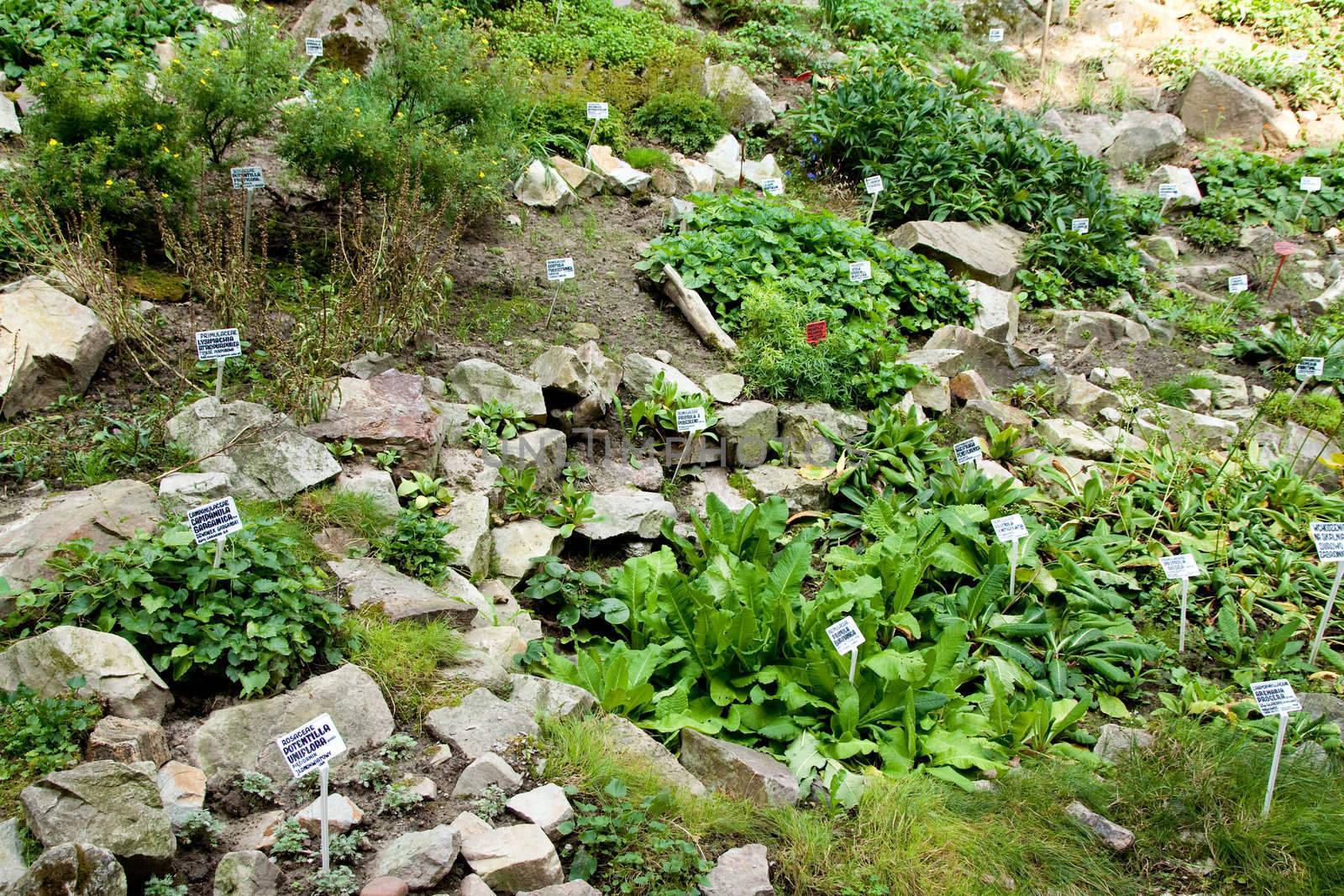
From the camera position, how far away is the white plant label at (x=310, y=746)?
283 centimetres

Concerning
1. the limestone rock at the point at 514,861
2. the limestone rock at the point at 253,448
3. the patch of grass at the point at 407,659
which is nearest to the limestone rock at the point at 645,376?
the limestone rock at the point at 253,448

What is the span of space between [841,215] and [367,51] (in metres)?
4.71

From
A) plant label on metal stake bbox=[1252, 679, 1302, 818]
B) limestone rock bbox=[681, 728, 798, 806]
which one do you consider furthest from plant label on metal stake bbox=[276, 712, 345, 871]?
plant label on metal stake bbox=[1252, 679, 1302, 818]

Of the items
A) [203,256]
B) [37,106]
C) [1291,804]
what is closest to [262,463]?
[203,256]

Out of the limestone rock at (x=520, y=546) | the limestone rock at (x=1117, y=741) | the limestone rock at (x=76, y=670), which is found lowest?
the limestone rock at (x=1117, y=741)

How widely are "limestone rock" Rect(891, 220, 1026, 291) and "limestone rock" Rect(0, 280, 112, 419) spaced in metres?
6.47

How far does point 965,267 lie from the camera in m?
8.38

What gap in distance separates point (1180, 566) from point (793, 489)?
221 cm

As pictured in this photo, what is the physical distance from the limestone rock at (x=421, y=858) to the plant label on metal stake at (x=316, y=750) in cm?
18

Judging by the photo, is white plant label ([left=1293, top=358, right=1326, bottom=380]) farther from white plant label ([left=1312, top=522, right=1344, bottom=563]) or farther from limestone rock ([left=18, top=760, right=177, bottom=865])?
limestone rock ([left=18, top=760, right=177, bottom=865])

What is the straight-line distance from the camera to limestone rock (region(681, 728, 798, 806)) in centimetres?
367

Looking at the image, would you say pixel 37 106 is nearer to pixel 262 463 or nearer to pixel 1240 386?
pixel 262 463

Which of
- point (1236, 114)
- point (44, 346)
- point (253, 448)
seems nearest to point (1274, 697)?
point (253, 448)

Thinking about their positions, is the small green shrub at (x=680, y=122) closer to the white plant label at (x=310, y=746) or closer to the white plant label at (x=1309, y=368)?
the white plant label at (x=1309, y=368)
